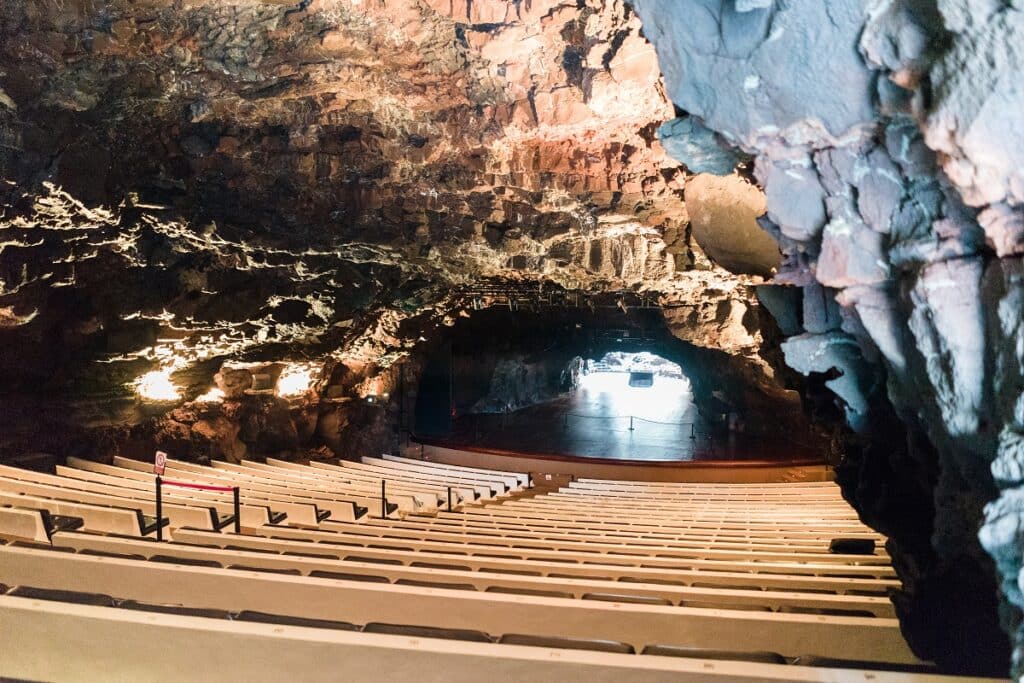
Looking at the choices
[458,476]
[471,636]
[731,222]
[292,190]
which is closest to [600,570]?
[471,636]

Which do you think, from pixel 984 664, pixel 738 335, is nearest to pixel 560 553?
pixel 984 664

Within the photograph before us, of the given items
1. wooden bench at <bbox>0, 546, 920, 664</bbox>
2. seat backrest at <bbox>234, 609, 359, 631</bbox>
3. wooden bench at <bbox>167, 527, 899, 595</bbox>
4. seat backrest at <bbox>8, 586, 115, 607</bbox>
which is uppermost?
seat backrest at <bbox>8, 586, 115, 607</bbox>

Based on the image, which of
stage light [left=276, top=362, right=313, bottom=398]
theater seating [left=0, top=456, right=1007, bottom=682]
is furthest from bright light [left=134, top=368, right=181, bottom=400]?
theater seating [left=0, top=456, right=1007, bottom=682]

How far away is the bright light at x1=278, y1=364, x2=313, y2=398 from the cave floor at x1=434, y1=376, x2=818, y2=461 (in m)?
4.66

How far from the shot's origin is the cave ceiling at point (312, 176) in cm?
728

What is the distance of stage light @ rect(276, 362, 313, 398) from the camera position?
50.3 ft

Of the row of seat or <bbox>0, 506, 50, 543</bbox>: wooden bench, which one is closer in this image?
the row of seat

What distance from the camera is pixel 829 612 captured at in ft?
12.5

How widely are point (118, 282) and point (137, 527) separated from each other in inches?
312

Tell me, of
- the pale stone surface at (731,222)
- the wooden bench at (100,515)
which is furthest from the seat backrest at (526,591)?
the pale stone surface at (731,222)

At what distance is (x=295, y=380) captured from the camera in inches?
616

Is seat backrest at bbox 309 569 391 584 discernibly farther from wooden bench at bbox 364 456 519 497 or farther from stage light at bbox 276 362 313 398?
stage light at bbox 276 362 313 398

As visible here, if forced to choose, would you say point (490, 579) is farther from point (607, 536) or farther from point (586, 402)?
point (586, 402)

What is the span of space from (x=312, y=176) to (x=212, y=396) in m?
6.26
